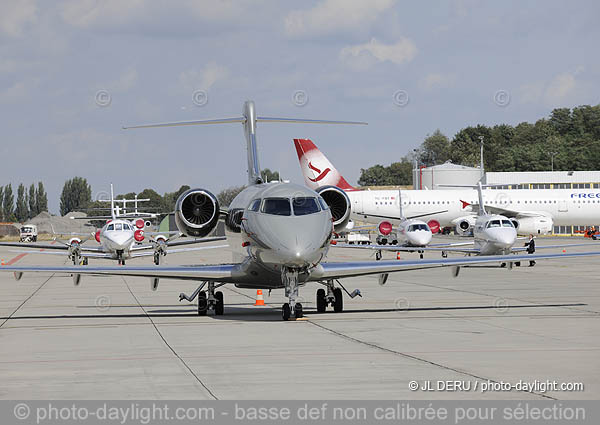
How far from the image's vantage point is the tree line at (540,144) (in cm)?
14388

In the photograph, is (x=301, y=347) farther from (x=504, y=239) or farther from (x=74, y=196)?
(x=74, y=196)

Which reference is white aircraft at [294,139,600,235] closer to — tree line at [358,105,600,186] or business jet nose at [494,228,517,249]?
business jet nose at [494,228,517,249]

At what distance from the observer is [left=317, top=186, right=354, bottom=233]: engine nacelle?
2067 centimetres

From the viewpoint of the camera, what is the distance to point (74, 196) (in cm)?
19425

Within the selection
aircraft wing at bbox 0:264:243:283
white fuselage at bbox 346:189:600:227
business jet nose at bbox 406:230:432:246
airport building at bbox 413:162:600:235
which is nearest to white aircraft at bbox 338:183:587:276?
business jet nose at bbox 406:230:432:246

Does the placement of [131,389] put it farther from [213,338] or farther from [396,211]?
[396,211]

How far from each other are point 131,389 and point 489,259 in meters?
11.2

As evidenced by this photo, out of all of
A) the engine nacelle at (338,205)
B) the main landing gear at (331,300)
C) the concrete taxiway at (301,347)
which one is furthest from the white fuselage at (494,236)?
the main landing gear at (331,300)

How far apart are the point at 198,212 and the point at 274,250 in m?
3.86

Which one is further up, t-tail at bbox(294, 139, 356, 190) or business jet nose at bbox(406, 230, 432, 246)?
t-tail at bbox(294, 139, 356, 190)

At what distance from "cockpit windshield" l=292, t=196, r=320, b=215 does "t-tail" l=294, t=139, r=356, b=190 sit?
71763 mm

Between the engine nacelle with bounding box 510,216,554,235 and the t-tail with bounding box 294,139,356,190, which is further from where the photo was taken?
the t-tail with bounding box 294,139,356,190

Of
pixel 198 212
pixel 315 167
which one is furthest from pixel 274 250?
pixel 315 167

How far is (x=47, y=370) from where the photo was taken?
1165cm
